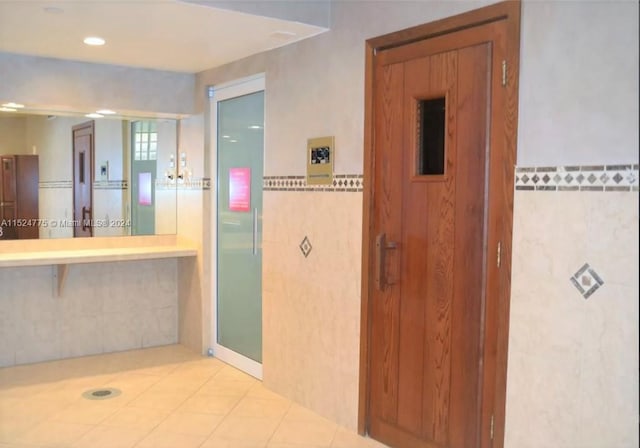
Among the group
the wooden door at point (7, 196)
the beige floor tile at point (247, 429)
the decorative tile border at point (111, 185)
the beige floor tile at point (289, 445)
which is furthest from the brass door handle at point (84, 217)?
the beige floor tile at point (289, 445)

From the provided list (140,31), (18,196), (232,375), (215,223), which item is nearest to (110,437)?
(232,375)

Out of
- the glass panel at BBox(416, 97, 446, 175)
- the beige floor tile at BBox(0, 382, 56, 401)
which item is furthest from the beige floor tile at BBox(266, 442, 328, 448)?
the beige floor tile at BBox(0, 382, 56, 401)

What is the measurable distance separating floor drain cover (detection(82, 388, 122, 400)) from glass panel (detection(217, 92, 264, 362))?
988 millimetres

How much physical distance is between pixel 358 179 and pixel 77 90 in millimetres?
2543

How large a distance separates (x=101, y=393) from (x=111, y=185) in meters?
1.71

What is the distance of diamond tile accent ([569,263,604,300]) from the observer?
2230 millimetres

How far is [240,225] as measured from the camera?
458cm

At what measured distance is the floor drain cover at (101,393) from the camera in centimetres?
396

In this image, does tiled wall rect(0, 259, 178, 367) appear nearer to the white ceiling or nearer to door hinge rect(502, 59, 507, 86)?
the white ceiling

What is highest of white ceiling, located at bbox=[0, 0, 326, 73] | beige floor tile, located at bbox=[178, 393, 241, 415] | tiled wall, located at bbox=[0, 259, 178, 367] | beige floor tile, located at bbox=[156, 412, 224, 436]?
white ceiling, located at bbox=[0, 0, 326, 73]

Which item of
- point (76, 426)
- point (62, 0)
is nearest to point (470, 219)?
point (62, 0)

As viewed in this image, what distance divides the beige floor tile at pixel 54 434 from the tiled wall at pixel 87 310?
1337mm

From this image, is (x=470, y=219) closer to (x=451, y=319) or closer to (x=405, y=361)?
(x=451, y=319)

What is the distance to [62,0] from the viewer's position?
301 cm
